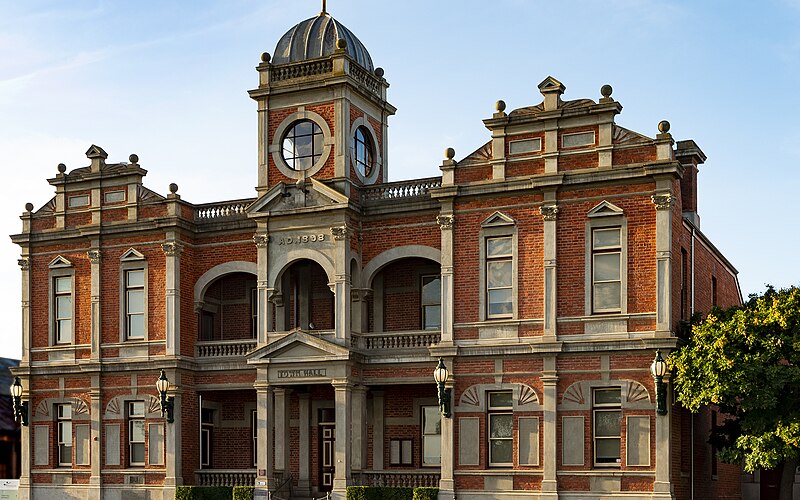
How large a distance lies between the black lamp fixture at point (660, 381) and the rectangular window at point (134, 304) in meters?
16.4

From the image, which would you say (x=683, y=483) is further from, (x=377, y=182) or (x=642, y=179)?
(x=377, y=182)

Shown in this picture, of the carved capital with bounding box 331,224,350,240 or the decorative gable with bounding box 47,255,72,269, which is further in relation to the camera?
the decorative gable with bounding box 47,255,72,269

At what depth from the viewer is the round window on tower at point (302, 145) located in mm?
34375

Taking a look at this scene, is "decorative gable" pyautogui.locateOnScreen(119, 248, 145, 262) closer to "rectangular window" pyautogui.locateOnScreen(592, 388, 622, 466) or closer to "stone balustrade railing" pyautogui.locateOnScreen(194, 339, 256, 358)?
"stone balustrade railing" pyautogui.locateOnScreen(194, 339, 256, 358)

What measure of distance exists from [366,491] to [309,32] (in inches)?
555

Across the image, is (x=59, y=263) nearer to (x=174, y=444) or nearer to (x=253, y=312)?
(x=253, y=312)

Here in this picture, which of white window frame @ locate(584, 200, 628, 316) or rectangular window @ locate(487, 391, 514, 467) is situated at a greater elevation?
white window frame @ locate(584, 200, 628, 316)

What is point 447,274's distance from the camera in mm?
31516

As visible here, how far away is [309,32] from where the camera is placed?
35281 millimetres

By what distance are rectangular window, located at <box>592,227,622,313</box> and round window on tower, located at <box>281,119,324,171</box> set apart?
9.15 metres

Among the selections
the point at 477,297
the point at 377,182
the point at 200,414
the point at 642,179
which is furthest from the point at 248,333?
the point at 642,179

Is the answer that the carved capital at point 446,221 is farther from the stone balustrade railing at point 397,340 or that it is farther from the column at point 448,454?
the column at point 448,454

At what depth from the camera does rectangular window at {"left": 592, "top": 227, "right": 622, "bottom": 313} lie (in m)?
29.7

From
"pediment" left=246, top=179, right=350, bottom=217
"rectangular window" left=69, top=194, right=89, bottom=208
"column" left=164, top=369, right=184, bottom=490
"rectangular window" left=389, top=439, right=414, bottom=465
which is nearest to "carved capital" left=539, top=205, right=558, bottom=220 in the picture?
"pediment" left=246, top=179, right=350, bottom=217
